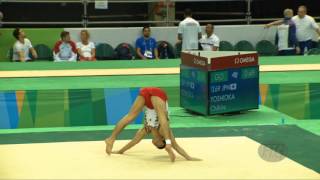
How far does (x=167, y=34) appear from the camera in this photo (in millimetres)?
15781

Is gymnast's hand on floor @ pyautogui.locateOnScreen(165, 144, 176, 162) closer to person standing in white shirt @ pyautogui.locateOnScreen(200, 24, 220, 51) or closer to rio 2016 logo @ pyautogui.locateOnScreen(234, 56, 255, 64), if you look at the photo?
rio 2016 logo @ pyautogui.locateOnScreen(234, 56, 255, 64)

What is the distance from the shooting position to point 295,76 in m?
11.9

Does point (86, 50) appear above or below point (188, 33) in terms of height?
below

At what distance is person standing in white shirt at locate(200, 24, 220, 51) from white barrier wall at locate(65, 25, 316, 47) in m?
0.85

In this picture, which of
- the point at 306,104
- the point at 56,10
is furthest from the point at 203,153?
the point at 56,10

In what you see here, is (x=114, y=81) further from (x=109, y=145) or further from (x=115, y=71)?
(x=109, y=145)

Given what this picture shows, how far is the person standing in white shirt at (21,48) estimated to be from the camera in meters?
14.0

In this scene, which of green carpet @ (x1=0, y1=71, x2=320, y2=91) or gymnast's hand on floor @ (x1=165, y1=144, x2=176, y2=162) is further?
green carpet @ (x1=0, y1=71, x2=320, y2=91)

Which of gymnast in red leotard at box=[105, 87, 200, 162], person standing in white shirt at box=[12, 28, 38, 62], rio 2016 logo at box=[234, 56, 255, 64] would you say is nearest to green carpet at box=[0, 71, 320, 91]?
rio 2016 logo at box=[234, 56, 255, 64]

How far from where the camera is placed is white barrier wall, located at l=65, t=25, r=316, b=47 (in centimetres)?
1524

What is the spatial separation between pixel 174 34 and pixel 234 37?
4.85ft

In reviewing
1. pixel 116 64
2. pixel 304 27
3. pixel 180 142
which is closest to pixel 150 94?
pixel 180 142

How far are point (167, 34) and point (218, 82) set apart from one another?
5880 millimetres

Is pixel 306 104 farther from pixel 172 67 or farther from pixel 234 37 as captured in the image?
pixel 234 37
